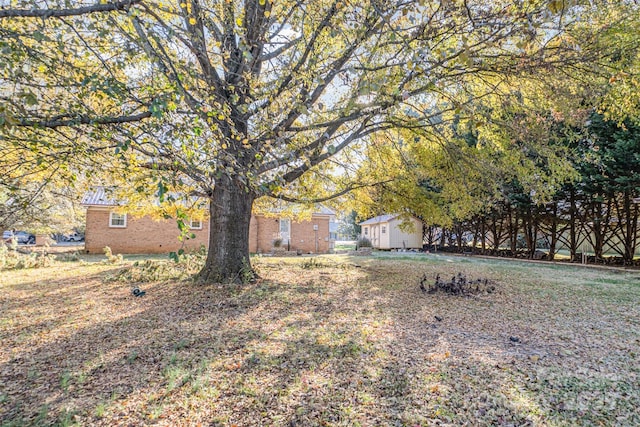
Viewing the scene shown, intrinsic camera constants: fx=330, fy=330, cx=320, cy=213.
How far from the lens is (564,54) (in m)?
5.87

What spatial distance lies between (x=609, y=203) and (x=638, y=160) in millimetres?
3453

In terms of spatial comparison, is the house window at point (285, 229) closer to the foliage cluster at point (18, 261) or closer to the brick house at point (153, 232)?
the brick house at point (153, 232)

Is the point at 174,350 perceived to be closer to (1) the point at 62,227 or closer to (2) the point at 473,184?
(2) the point at 473,184

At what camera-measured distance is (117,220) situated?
60.8 feet

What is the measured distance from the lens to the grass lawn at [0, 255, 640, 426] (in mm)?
2686

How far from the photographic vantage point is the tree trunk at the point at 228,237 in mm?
7430

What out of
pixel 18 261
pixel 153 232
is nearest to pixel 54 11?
pixel 18 261

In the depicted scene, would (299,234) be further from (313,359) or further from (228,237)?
(313,359)

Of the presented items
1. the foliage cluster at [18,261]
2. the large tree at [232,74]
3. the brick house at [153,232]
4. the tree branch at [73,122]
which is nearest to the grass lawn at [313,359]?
the large tree at [232,74]

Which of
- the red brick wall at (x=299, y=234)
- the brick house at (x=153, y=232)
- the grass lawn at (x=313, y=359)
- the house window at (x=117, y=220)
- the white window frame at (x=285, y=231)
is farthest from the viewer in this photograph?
Result: the white window frame at (x=285, y=231)

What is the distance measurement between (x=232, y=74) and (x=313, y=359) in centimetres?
369

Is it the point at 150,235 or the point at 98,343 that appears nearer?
the point at 98,343

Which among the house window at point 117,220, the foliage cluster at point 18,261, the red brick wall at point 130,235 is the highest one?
the house window at point 117,220

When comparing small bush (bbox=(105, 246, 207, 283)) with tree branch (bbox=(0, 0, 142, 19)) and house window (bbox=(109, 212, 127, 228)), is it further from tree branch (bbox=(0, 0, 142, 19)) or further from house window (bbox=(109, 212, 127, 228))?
house window (bbox=(109, 212, 127, 228))
